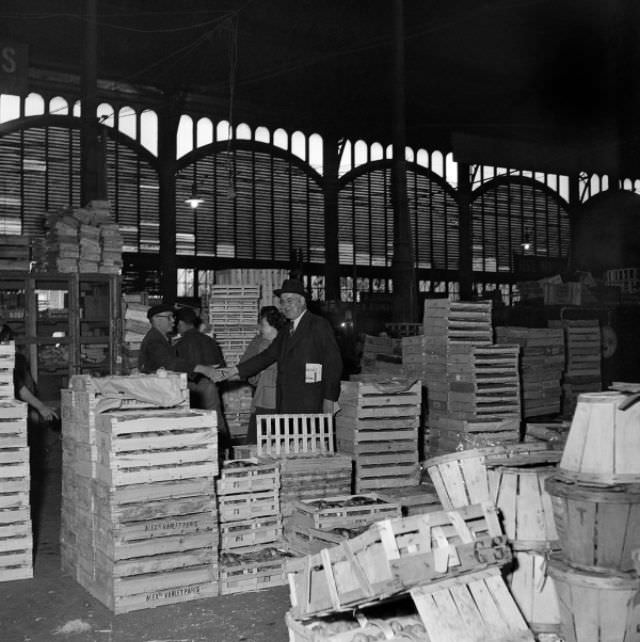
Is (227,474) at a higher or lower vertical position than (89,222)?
lower

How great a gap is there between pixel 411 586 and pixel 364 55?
2178cm

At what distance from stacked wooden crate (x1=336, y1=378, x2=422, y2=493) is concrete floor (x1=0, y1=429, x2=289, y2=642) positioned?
7.06 ft

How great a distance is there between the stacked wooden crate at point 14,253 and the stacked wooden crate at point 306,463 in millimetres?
6852

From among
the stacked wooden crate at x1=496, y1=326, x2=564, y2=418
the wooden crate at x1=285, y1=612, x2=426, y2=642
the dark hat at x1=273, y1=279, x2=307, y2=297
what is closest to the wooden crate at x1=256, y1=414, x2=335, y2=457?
the dark hat at x1=273, y1=279, x2=307, y2=297

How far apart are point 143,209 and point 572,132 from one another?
17.3 meters

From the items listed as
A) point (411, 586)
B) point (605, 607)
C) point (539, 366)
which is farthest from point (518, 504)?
point (539, 366)

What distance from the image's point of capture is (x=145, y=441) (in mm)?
6602

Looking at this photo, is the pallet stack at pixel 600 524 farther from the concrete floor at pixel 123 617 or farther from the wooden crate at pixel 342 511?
the concrete floor at pixel 123 617

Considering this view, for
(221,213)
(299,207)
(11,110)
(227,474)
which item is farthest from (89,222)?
(299,207)

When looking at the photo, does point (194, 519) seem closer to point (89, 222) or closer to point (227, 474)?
point (227, 474)

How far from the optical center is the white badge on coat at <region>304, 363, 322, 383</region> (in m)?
8.71

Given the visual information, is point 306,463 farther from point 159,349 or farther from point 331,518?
point 159,349

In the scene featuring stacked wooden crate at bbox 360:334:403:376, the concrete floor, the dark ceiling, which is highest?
the dark ceiling

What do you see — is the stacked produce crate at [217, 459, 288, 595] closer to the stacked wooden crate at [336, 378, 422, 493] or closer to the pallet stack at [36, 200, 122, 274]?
the stacked wooden crate at [336, 378, 422, 493]
